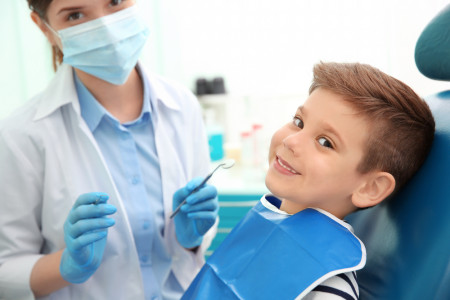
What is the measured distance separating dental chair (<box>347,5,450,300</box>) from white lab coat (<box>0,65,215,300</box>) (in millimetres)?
666

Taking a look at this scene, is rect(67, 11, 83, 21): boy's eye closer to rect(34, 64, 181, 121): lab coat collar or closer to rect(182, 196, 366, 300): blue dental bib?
rect(34, 64, 181, 121): lab coat collar

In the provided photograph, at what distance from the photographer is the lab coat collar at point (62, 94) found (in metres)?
1.26

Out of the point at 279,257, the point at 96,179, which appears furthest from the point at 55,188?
the point at 279,257

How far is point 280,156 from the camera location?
1040 millimetres

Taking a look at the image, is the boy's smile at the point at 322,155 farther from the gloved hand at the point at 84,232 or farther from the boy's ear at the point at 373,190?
the gloved hand at the point at 84,232

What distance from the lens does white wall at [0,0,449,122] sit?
229cm

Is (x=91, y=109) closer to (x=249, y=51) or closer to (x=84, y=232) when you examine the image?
(x=84, y=232)

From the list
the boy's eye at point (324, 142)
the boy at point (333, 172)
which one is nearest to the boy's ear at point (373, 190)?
the boy at point (333, 172)

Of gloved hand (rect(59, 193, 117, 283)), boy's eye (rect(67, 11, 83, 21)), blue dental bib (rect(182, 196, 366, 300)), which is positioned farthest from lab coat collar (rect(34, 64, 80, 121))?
A: blue dental bib (rect(182, 196, 366, 300))

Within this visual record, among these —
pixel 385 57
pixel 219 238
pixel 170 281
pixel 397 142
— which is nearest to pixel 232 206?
pixel 219 238

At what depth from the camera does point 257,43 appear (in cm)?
296

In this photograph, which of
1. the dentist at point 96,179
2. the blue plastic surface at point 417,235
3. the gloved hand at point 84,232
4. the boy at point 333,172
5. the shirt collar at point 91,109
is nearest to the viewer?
the blue plastic surface at point 417,235

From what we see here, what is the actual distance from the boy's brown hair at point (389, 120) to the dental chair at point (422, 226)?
0.12ft

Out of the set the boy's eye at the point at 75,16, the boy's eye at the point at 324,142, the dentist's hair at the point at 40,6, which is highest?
the dentist's hair at the point at 40,6
